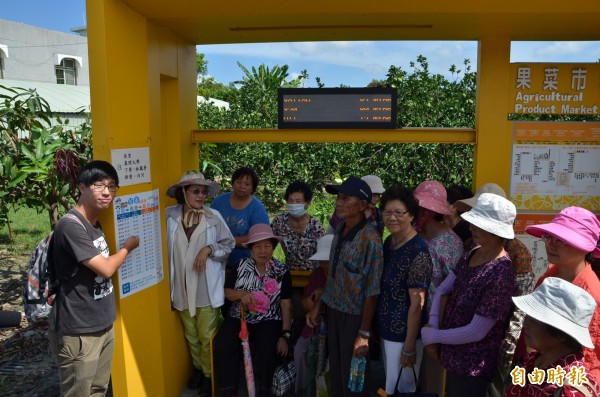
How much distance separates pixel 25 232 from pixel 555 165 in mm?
11147

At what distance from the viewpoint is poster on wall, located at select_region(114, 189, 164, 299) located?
3.35 metres

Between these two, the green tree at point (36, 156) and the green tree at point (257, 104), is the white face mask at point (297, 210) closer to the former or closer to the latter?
the green tree at point (36, 156)

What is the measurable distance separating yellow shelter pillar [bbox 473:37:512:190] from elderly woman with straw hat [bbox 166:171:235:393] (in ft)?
7.62

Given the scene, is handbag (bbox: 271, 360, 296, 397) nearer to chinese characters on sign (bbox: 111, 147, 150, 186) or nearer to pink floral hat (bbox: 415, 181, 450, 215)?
pink floral hat (bbox: 415, 181, 450, 215)

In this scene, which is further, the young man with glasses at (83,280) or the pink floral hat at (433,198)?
the pink floral hat at (433,198)

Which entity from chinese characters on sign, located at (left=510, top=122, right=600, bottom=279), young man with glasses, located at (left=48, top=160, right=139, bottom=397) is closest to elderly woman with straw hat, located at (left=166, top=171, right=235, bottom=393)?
young man with glasses, located at (left=48, top=160, right=139, bottom=397)

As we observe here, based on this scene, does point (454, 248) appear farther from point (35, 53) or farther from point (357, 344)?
point (35, 53)

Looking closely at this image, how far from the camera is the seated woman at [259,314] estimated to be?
3.89 m

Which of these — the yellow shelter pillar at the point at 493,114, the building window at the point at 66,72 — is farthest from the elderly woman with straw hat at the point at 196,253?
the building window at the point at 66,72

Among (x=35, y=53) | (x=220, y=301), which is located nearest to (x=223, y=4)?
(x=220, y=301)

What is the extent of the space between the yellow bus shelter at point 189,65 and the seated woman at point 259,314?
48 centimetres

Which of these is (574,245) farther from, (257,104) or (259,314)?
(257,104)

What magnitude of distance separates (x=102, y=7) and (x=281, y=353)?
2.80m

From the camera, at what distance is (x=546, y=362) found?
2025mm
